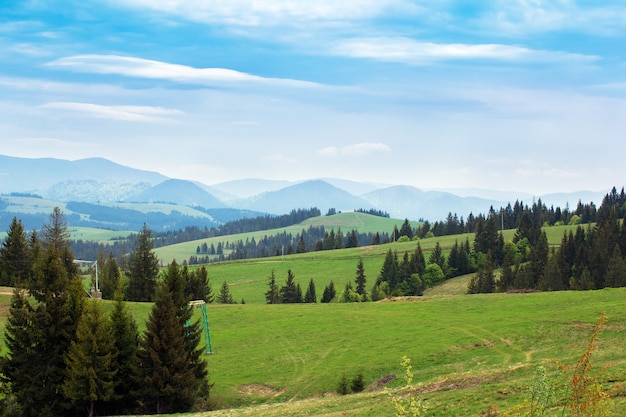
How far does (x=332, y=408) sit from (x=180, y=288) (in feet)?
57.4

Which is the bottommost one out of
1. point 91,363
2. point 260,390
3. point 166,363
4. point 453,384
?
point 260,390

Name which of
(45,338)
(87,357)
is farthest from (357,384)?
(45,338)

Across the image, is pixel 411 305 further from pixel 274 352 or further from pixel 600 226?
pixel 600 226

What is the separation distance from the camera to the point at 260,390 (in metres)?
44.2

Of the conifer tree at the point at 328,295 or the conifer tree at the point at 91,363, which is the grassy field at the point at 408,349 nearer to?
the conifer tree at the point at 91,363

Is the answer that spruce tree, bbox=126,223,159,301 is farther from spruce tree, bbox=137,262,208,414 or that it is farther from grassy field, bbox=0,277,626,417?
spruce tree, bbox=137,262,208,414

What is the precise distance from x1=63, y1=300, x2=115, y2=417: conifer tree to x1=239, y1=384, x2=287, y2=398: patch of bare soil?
10427 millimetres

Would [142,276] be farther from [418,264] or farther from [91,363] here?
[418,264]

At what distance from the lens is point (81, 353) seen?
3672 cm

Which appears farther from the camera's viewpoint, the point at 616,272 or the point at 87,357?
the point at 616,272

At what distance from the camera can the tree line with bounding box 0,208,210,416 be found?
123ft

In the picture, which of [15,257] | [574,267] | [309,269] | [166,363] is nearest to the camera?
[166,363]

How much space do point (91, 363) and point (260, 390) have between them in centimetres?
1308

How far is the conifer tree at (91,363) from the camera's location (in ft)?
121
